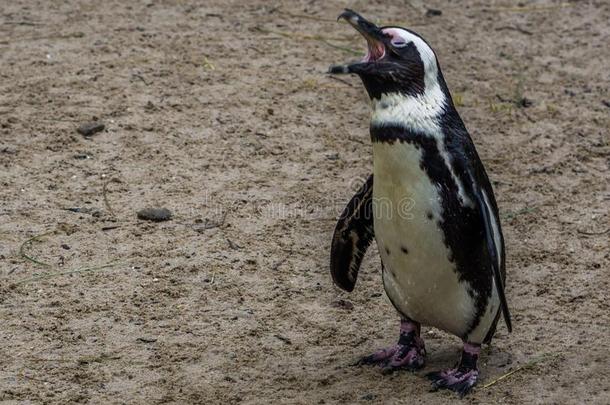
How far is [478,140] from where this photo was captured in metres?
6.09

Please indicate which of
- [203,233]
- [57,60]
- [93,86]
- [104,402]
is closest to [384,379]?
[104,402]

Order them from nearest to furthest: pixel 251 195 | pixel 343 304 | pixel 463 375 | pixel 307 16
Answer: pixel 463 375 → pixel 343 304 → pixel 251 195 → pixel 307 16

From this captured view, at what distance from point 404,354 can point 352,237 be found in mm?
469

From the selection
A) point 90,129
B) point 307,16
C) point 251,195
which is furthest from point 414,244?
point 307,16

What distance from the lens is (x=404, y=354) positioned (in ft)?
13.6

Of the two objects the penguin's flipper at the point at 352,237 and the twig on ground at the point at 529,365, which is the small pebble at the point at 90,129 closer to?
the penguin's flipper at the point at 352,237

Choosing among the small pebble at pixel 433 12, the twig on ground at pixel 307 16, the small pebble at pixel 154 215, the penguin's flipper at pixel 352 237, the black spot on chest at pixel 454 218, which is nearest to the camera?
the black spot on chest at pixel 454 218

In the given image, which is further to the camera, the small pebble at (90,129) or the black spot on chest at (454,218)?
the small pebble at (90,129)

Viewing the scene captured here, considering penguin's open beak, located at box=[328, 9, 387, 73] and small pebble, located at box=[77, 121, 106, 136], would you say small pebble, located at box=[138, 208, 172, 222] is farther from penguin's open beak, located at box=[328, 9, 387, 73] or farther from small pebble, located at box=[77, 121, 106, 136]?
penguin's open beak, located at box=[328, 9, 387, 73]

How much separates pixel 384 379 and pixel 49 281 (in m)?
1.46

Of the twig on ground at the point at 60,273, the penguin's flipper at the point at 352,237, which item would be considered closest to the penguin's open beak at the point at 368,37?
the penguin's flipper at the point at 352,237

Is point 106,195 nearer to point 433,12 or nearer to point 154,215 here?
point 154,215

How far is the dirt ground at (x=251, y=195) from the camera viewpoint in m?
4.14

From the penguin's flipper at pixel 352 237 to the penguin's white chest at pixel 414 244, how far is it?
0.21 m
